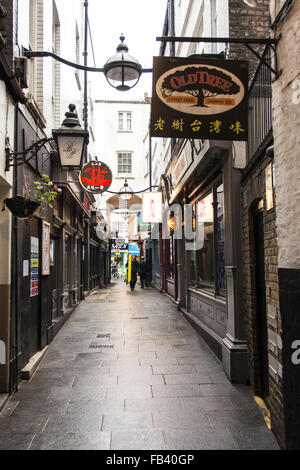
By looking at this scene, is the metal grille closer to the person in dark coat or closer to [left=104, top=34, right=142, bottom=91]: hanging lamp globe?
[left=104, top=34, right=142, bottom=91]: hanging lamp globe

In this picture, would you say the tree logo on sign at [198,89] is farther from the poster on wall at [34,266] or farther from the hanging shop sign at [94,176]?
the hanging shop sign at [94,176]

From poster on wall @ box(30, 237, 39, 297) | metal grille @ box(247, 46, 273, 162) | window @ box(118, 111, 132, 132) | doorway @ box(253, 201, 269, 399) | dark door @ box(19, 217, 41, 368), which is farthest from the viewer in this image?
window @ box(118, 111, 132, 132)

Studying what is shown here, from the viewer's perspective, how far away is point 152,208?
1756 cm

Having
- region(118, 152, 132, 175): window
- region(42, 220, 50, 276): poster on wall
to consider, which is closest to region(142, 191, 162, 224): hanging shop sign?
region(42, 220, 50, 276): poster on wall

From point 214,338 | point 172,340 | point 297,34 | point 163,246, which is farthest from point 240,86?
point 163,246

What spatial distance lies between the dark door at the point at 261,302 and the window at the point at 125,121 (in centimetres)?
2719

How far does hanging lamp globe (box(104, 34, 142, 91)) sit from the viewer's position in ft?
17.0

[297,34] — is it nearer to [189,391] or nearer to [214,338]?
[189,391]

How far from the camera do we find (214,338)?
7344 mm

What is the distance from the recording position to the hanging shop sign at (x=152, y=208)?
17.6 metres

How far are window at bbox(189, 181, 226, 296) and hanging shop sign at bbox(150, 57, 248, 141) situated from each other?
9.55 ft

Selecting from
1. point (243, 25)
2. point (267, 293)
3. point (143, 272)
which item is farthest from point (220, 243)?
point (143, 272)

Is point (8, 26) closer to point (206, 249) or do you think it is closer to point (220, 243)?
point (220, 243)

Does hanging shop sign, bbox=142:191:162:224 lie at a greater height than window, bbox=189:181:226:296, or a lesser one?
greater
